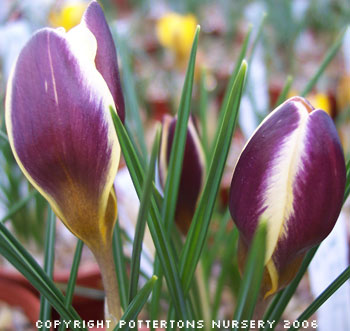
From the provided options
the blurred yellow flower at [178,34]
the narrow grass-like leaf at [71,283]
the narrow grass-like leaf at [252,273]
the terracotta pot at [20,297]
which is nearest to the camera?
the narrow grass-like leaf at [252,273]

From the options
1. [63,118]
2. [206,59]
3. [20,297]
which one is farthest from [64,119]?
[206,59]

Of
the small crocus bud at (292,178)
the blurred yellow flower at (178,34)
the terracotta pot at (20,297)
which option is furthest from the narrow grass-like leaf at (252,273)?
the blurred yellow flower at (178,34)

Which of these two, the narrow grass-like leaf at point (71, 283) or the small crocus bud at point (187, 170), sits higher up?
the small crocus bud at point (187, 170)

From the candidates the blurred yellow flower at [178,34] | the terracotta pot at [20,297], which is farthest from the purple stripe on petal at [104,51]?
the blurred yellow flower at [178,34]

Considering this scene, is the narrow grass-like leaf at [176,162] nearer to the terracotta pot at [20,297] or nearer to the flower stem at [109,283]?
the flower stem at [109,283]

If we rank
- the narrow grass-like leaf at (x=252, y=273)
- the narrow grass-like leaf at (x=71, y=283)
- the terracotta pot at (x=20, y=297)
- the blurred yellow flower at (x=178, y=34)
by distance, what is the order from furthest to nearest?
the blurred yellow flower at (x=178, y=34)
the terracotta pot at (x=20, y=297)
the narrow grass-like leaf at (x=71, y=283)
the narrow grass-like leaf at (x=252, y=273)

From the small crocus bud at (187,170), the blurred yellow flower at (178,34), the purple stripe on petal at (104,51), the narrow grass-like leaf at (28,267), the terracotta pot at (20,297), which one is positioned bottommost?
the terracotta pot at (20,297)

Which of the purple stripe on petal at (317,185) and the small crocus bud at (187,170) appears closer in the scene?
the purple stripe on petal at (317,185)
